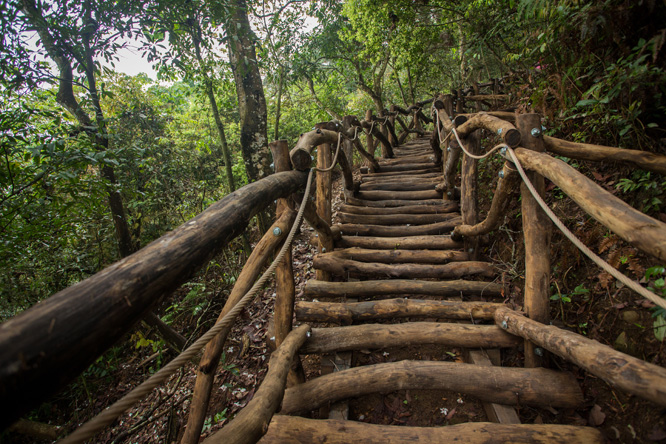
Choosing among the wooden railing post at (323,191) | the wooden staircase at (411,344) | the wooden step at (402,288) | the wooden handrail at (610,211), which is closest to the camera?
the wooden handrail at (610,211)

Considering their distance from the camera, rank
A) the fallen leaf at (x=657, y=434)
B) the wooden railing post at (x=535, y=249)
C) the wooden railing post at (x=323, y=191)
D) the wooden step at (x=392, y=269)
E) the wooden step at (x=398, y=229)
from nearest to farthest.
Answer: the fallen leaf at (x=657, y=434), the wooden railing post at (x=535, y=249), the wooden step at (x=392, y=269), the wooden railing post at (x=323, y=191), the wooden step at (x=398, y=229)

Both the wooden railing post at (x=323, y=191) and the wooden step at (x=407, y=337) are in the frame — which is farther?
the wooden railing post at (x=323, y=191)

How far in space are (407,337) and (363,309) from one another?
0.53 m

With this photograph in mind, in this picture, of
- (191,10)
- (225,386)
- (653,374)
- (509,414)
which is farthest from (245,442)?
(191,10)

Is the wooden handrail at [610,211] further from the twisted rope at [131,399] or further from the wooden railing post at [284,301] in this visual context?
the wooden railing post at [284,301]

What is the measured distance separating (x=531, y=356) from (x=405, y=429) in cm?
107

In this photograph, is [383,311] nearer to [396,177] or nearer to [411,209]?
[411,209]

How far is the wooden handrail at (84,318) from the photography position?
0.67 meters

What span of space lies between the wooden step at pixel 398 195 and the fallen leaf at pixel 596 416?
3718 mm

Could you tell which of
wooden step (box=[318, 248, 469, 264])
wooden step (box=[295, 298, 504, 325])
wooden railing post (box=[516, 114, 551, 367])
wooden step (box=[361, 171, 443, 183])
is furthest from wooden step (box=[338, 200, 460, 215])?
wooden railing post (box=[516, 114, 551, 367])

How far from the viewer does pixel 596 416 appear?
183cm

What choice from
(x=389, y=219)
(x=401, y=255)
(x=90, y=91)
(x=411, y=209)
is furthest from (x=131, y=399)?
(x=90, y=91)

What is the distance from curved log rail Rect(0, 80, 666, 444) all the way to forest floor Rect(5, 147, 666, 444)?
21 centimetres

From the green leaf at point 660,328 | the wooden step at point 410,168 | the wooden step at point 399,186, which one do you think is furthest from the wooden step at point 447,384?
the wooden step at point 410,168
